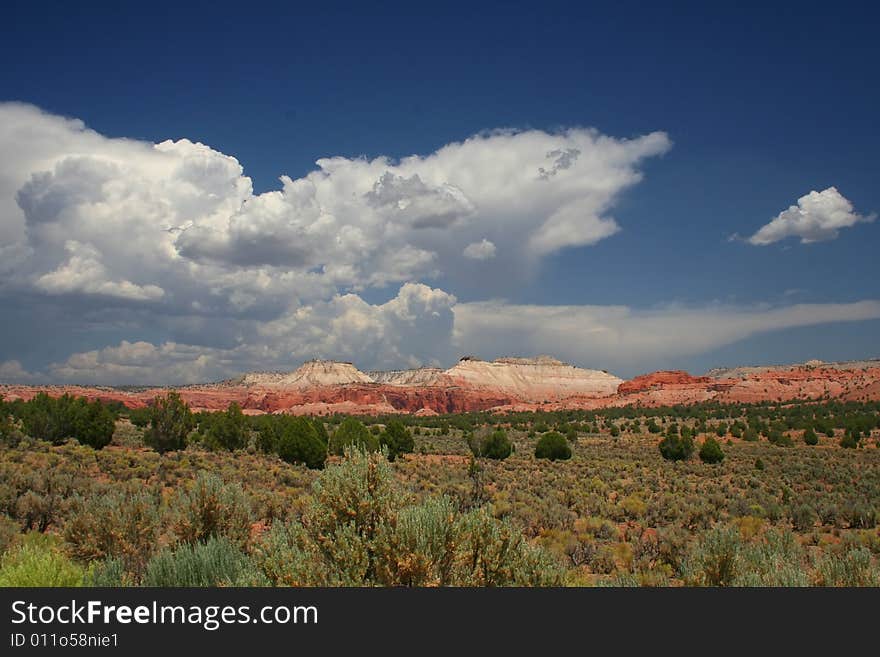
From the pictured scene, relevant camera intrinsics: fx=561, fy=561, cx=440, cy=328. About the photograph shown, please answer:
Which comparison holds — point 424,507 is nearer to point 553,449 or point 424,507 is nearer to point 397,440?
point 553,449

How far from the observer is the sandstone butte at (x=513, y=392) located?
10319cm

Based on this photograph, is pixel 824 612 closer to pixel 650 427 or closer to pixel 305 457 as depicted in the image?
pixel 305 457

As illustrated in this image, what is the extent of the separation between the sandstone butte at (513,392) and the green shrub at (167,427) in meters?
77.1

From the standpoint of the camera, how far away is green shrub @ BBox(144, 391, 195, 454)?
3278 centimetres

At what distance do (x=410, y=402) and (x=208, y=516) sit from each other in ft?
478

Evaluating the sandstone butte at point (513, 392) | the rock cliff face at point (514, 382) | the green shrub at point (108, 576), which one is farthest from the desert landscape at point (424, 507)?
the rock cliff face at point (514, 382)

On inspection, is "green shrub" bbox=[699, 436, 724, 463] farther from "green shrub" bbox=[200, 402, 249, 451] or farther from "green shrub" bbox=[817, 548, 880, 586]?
"green shrub" bbox=[817, 548, 880, 586]

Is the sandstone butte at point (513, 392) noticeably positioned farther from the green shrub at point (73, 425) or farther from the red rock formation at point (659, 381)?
the green shrub at point (73, 425)

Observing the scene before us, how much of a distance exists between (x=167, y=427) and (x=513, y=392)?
14951 centimetres

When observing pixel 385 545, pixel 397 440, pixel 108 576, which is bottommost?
pixel 397 440

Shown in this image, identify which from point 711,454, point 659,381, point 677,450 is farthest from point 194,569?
point 659,381

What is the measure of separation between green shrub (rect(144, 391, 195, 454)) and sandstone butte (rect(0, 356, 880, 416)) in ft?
253

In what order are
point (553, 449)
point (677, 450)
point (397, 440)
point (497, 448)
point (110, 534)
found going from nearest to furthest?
point (110, 534), point (553, 449), point (497, 448), point (677, 450), point (397, 440)

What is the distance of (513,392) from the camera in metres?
176
